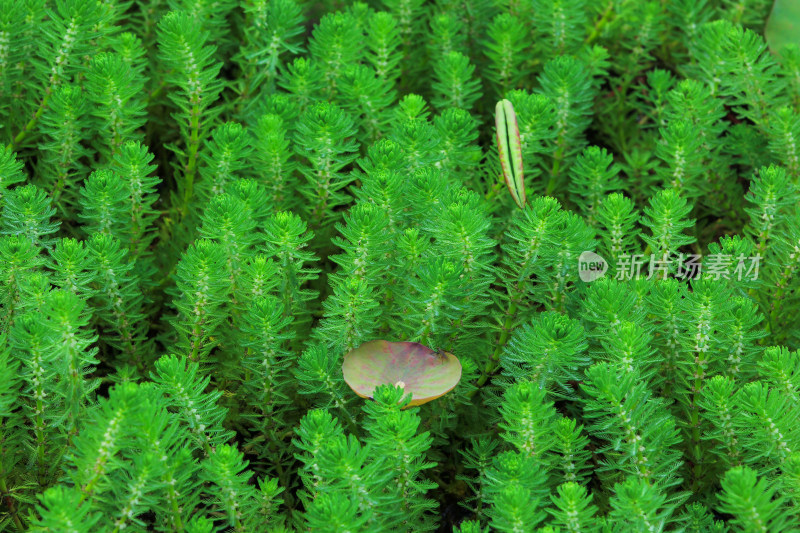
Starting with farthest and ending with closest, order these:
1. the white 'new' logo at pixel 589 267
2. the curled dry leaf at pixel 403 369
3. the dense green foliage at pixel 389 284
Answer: the white 'new' logo at pixel 589 267 → the curled dry leaf at pixel 403 369 → the dense green foliage at pixel 389 284

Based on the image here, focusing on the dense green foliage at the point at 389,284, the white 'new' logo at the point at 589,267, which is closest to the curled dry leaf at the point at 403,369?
the dense green foliage at the point at 389,284

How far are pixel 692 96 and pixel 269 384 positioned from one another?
51.0 inches

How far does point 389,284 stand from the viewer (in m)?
1.87

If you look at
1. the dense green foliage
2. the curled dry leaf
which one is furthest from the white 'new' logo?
the curled dry leaf

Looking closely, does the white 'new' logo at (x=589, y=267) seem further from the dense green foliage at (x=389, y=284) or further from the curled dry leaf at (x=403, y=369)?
the curled dry leaf at (x=403, y=369)

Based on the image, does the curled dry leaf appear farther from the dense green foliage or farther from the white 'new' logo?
the white 'new' logo

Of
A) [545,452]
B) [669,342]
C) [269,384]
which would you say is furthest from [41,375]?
[669,342]

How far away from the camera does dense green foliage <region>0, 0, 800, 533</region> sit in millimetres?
1568

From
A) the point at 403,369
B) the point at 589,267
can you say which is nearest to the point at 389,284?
the point at 403,369

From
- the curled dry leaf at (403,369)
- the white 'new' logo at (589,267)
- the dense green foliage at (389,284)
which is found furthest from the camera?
the white 'new' logo at (589,267)

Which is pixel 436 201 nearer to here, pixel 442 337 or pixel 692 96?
pixel 442 337

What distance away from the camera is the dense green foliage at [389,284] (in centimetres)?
157

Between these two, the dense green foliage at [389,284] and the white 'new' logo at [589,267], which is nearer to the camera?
the dense green foliage at [389,284]

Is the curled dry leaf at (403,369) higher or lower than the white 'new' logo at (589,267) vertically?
lower
